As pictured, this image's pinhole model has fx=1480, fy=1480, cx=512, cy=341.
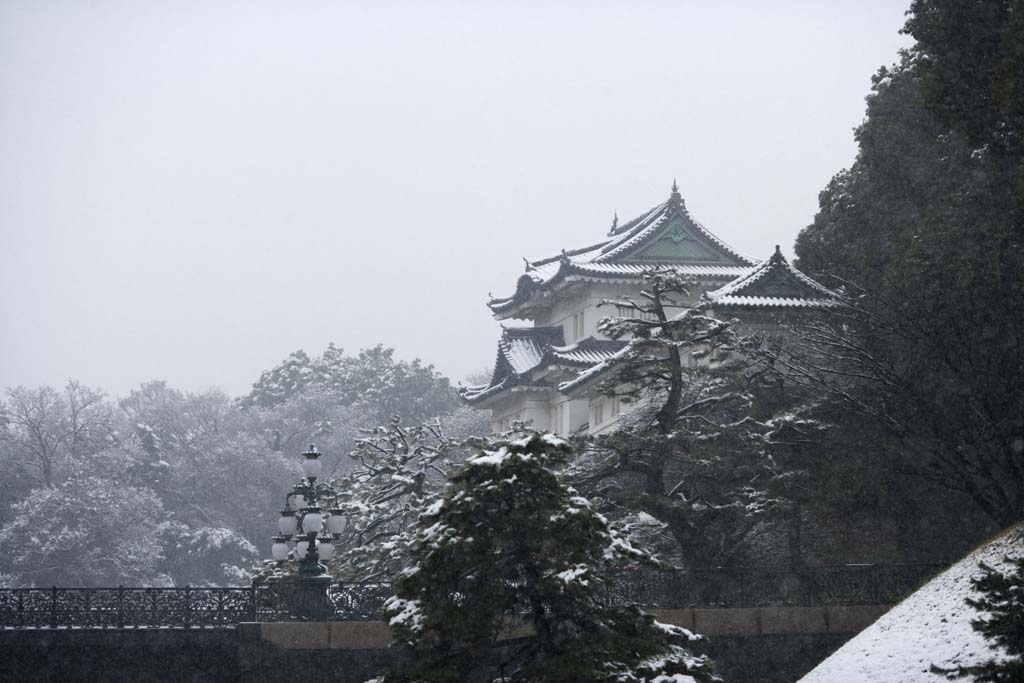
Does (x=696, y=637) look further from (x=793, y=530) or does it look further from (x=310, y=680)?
(x=793, y=530)

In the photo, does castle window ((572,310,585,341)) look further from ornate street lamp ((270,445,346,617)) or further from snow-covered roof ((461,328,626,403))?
ornate street lamp ((270,445,346,617))

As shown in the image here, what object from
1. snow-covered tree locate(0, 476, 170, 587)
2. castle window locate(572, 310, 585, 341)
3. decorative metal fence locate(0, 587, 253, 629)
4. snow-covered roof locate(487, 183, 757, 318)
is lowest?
decorative metal fence locate(0, 587, 253, 629)

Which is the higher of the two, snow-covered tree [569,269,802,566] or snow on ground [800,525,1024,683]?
snow-covered tree [569,269,802,566]

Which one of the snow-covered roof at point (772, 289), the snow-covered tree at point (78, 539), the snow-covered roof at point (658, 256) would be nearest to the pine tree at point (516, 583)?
the snow-covered roof at point (772, 289)

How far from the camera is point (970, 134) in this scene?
2148cm

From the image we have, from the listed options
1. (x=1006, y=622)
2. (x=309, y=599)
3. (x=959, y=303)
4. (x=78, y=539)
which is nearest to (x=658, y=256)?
(x=78, y=539)

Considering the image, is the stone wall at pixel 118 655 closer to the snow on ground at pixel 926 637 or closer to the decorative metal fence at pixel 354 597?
the decorative metal fence at pixel 354 597

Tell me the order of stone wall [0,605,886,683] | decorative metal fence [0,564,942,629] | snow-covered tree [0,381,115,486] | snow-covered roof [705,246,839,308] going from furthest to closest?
1. snow-covered tree [0,381,115,486]
2. snow-covered roof [705,246,839,308]
3. decorative metal fence [0,564,942,629]
4. stone wall [0,605,886,683]

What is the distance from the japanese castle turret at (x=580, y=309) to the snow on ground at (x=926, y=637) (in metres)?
23.2

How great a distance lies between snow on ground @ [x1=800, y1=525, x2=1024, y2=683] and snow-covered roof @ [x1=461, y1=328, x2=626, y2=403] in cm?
2628

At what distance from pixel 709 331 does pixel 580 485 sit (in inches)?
153

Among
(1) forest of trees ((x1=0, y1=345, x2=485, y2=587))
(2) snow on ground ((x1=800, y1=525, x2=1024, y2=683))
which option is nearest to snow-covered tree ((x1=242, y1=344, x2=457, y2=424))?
(1) forest of trees ((x1=0, y1=345, x2=485, y2=587))

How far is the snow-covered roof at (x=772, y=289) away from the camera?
3528 cm

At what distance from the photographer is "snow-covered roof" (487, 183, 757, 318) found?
47.2 metres
